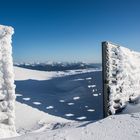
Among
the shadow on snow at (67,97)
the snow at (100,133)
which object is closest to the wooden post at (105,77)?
the snow at (100,133)

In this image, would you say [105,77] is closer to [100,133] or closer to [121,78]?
[121,78]

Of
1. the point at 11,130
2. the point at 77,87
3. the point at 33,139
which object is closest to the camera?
the point at 33,139

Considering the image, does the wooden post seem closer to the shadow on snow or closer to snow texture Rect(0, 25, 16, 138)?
snow texture Rect(0, 25, 16, 138)

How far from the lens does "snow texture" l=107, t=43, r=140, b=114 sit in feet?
18.9

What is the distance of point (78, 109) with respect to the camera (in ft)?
30.3

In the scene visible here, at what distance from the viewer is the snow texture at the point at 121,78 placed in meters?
5.75

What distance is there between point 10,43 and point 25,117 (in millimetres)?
3234

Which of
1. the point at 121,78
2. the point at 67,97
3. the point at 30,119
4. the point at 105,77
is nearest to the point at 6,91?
the point at 105,77

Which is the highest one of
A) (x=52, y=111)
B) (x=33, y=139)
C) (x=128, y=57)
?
(x=128, y=57)

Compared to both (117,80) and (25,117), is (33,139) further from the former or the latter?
(25,117)

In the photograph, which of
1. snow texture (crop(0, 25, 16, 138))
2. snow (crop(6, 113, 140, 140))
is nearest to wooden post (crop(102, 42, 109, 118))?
snow texture (crop(0, 25, 16, 138))

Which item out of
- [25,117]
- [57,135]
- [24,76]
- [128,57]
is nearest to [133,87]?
Answer: [128,57]

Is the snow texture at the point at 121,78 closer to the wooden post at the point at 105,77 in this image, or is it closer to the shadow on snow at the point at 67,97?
the wooden post at the point at 105,77

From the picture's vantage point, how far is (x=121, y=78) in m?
6.09
